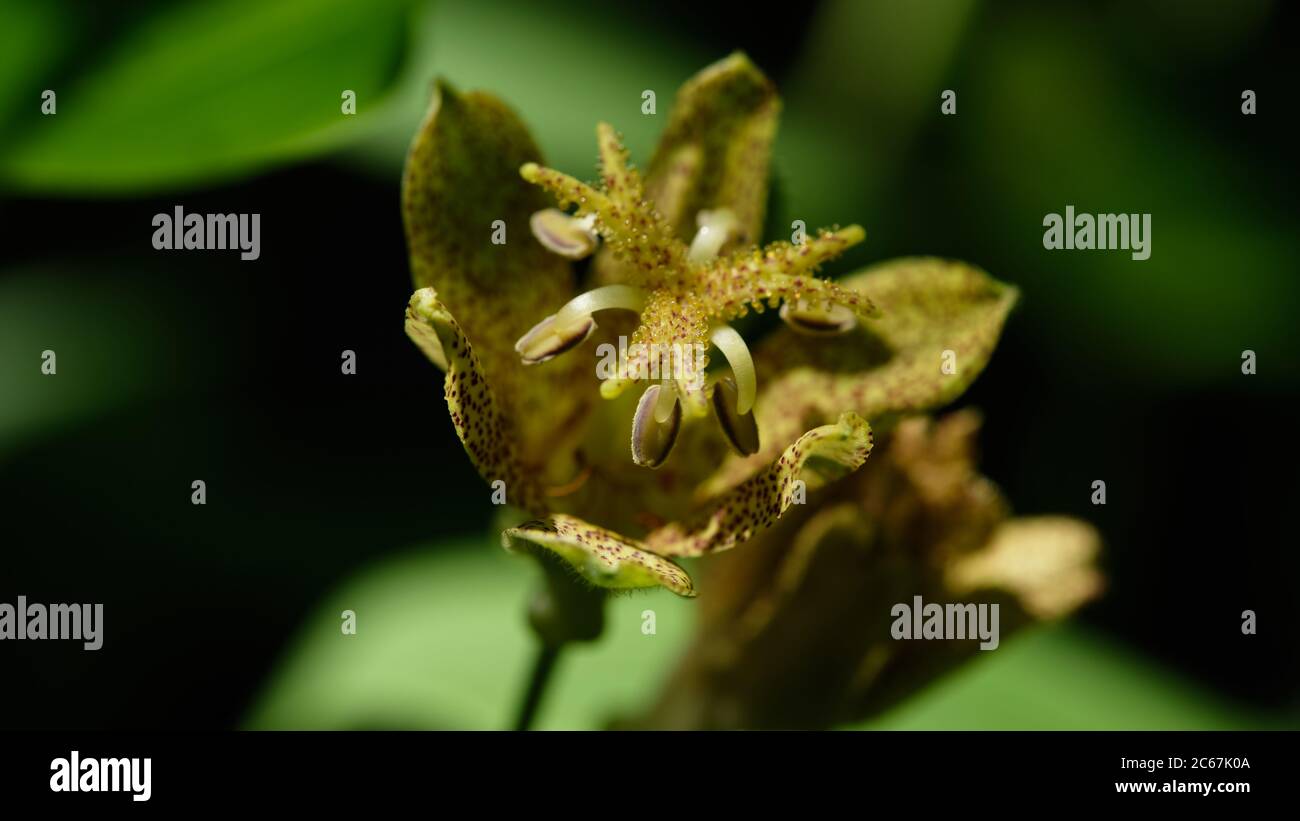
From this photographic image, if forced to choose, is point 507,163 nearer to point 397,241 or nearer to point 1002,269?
point 397,241

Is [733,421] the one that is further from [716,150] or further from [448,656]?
[448,656]

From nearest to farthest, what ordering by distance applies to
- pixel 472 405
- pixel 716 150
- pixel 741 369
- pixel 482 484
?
pixel 472 405, pixel 741 369, pixel 716 150, pixel 482 484

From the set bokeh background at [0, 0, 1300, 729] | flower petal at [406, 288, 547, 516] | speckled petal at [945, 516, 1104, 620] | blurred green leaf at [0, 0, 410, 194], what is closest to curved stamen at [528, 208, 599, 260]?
flower petal at [406, 288, 547, 516]

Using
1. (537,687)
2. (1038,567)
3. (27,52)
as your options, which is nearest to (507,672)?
(537,687)

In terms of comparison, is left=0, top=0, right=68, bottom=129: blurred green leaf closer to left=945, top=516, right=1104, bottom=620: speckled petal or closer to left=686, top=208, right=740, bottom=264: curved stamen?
left=686, top=208, right=740, bottom=264: curved stamen

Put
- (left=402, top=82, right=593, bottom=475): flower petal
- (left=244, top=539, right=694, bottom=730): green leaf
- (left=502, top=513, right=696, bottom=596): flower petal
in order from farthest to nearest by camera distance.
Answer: (left=244, top=539, right=694, bottom=730): green leaf < (left=402, top=82, right=593, bottom=475): flower petal < (left=502, top=513, right=696, bottom=596): flower petal

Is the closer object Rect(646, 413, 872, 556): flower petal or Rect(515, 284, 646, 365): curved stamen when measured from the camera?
Rect(646, 413, 872, 556): flower petal
